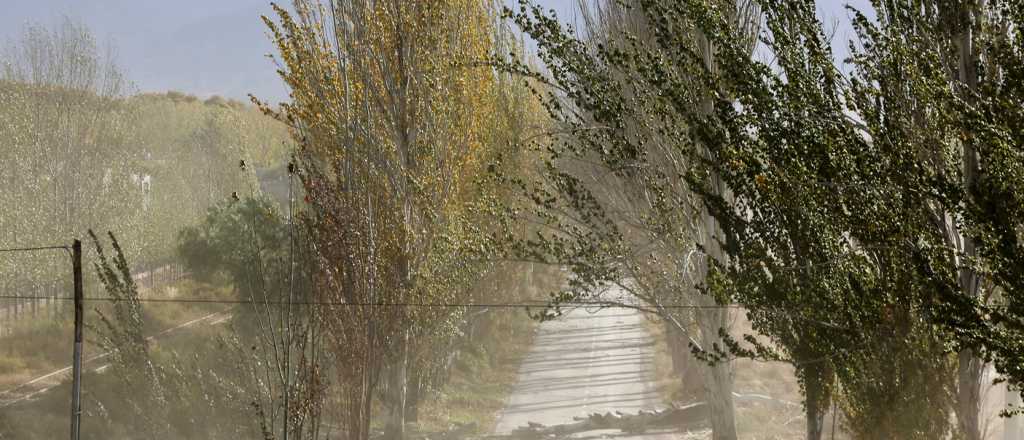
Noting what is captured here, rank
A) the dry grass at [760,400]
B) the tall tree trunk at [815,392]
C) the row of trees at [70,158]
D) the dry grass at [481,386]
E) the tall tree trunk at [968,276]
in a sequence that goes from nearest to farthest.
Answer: the tall tree trunk at [968,276], the tall tree trunk at [815,392], the dry grass at [760,400], the dry grass at [481,386], the row of trees at [70,158]

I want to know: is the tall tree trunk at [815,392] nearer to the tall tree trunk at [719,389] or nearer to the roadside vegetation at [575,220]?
the roadside vegetation at [575,220]

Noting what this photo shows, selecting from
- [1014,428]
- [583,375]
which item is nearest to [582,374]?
[583,375]

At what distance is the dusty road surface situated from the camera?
22203mm

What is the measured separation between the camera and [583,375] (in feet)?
86.3

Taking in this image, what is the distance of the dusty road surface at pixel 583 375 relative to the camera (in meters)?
22.2

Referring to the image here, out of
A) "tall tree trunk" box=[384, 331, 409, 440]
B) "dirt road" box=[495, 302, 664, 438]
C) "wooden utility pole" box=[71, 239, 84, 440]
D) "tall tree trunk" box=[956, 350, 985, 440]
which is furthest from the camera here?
"dirt road" box=[495, 302, 664, 438]

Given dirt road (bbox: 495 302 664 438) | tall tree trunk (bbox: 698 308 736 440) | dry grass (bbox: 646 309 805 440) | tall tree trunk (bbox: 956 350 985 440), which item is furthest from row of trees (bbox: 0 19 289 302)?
tall tree trunk (bbox: 956 350 985 440)

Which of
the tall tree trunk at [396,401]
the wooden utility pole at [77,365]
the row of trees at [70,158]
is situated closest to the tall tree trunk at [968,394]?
the wooden utility pole at [77,365]

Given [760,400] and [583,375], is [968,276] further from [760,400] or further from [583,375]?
[583,375]

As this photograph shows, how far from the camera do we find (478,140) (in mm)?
17312

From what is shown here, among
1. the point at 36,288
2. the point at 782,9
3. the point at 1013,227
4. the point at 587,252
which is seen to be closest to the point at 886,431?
A: the point at 1013,227

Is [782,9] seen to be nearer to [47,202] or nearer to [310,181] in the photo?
[310,181]

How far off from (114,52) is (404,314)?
25.7 meters

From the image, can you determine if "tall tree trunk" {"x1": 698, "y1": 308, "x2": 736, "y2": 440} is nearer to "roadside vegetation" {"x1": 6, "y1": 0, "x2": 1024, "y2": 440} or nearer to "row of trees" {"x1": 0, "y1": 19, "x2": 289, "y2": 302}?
"roadside vegetation" {"x1": 6, "y1": 0, "x2": 1024, "y2": 440}
